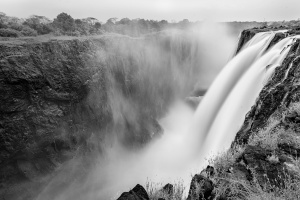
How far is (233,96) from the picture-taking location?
1416 cm

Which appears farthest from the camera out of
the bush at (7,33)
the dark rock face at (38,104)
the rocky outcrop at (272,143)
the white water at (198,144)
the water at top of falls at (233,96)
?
the bush at (7,33)

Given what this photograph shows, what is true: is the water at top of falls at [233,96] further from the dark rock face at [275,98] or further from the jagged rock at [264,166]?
the jagged rock at [264,166]

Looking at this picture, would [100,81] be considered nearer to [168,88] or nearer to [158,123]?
[158,123]

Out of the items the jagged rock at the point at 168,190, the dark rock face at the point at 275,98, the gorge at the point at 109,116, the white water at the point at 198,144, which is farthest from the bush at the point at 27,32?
the dark rock face at the point at 275,98

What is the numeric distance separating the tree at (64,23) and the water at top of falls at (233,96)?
578 inches

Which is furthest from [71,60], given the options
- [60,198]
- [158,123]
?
[158,123]

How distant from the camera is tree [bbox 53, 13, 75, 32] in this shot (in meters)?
21.1

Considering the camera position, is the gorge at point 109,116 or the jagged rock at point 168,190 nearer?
the jagged rock at point 168,190

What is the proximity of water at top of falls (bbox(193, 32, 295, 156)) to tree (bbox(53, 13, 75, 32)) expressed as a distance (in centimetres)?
1468

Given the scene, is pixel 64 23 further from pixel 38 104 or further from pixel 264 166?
pixel 264 166

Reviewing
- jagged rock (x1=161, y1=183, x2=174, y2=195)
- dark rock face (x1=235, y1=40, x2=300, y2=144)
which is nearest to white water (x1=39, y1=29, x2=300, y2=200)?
dark rock face (x1=235, y1=40, x2=300, y2=144)

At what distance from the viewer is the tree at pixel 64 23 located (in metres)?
21.1

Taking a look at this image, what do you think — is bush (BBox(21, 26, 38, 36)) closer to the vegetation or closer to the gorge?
the vegetation

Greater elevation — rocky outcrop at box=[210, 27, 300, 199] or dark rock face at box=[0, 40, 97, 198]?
rocky outcrop at box=[210, 27, 300, 199]
